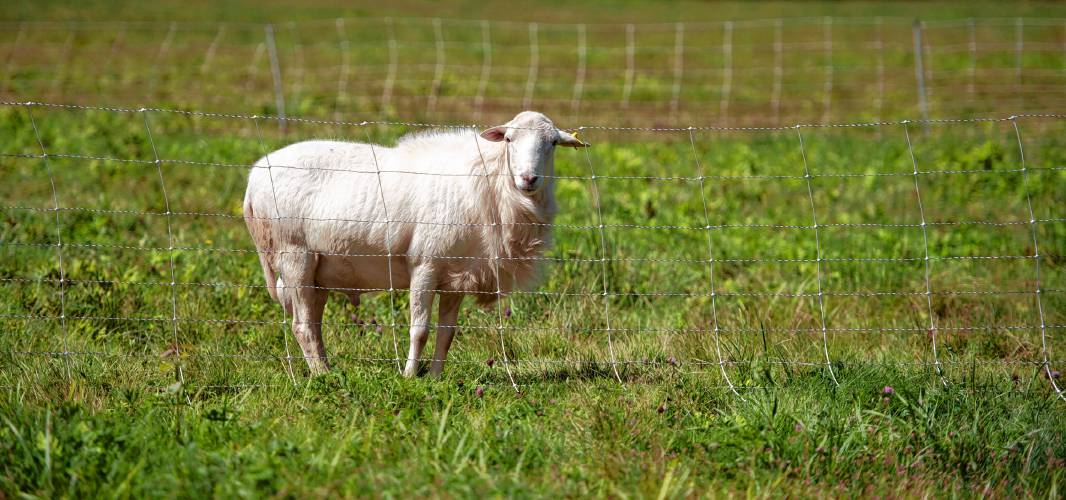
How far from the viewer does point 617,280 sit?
6.89 meters

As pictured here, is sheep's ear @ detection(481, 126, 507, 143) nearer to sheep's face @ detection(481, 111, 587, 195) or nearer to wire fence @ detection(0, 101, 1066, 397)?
sheep's face @ detection(481, 111, 587, 195)

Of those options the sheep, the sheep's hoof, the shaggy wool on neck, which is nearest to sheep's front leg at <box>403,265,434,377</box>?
the sheep

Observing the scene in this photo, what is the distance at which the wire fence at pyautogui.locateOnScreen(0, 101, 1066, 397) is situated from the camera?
532cm

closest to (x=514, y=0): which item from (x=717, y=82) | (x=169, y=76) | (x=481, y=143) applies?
(x=717, y=82)

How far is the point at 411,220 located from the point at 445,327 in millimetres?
698

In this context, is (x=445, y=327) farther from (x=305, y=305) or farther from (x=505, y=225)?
(x=305, y=305)

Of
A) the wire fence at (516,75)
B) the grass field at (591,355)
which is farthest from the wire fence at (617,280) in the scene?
the wire fence at (516,75)

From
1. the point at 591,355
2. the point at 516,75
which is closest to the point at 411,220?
the point at 591,355

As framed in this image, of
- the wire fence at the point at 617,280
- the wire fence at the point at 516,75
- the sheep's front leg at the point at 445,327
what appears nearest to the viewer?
the wire fence at the point at 617,280

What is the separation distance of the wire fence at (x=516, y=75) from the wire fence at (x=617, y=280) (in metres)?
5.76

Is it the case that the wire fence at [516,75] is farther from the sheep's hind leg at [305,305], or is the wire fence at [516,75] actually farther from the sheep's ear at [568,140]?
the sheep's ear at [568,140]

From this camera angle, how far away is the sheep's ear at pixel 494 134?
540cm

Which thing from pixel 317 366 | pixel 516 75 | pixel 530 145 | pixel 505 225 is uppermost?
pixel 516 75

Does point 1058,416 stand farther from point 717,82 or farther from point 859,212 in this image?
point 717,82
